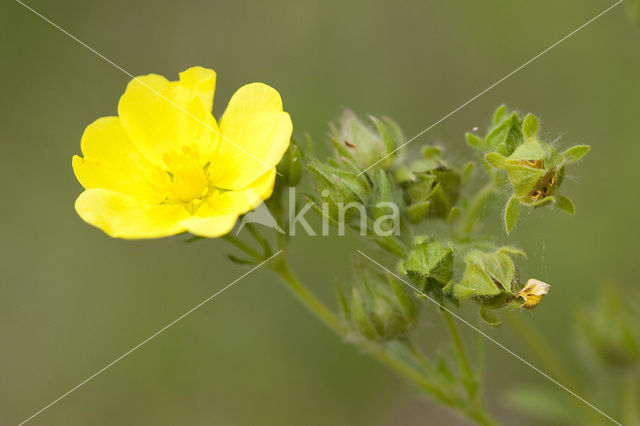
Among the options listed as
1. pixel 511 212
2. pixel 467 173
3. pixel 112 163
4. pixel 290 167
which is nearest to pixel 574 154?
pixel 511 212

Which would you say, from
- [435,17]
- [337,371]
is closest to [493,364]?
[337,371]

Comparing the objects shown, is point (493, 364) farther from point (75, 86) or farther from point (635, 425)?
point (75, 86)

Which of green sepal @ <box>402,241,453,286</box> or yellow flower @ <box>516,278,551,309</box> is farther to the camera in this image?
green sepal @ <box>402,241,453,286</box>

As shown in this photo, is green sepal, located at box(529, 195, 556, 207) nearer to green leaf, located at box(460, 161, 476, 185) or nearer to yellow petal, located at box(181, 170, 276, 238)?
green leaf, located at box(460, 161, 476, 185)

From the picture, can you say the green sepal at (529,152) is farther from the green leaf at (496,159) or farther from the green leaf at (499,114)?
the green leaf at (499,114)

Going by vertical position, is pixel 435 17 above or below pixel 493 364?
above

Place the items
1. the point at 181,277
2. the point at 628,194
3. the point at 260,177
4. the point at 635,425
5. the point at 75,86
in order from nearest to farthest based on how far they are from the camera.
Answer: the point at 260,177
the point at 635,425
the point at 628,194
the point at 181,277
the point at 75,86

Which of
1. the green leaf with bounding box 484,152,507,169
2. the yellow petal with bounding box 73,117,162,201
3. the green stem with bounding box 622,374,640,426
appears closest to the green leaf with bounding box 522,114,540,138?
the green leaf with bounding box 484,152,507,169
